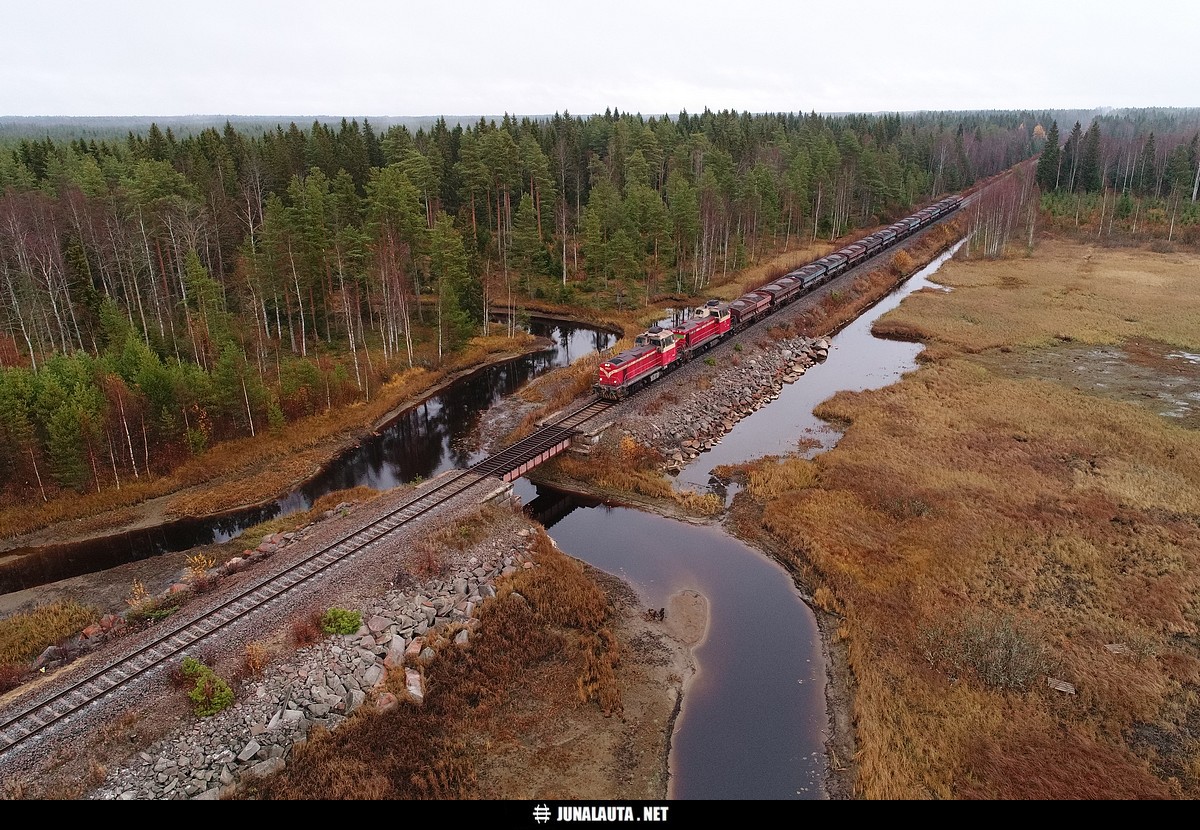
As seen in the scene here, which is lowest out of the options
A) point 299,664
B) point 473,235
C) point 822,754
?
point 822,754

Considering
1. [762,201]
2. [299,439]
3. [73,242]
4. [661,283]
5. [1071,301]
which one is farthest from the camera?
[762,201]

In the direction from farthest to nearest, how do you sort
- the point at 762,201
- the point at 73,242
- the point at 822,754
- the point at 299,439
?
the point at 762,201 → the point at 73,242 → the point at 299,439 → the point at 822,754

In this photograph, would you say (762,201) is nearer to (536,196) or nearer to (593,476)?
(536,196)

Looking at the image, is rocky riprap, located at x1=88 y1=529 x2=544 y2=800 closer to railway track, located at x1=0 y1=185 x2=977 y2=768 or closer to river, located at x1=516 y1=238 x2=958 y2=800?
railway track, located at x1=0 y1=185 x2=977 y2=768

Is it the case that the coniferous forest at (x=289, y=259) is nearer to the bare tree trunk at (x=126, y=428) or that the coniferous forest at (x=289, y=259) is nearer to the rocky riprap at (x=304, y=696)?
the bare tree trunk at (x=126, y=428)

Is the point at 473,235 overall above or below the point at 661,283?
above

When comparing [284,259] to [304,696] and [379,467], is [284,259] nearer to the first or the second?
[379,467]

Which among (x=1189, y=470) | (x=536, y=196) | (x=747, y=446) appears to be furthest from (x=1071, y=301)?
(x=536, y=196)
